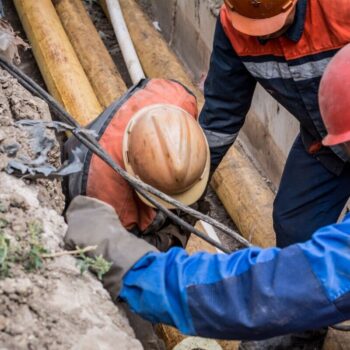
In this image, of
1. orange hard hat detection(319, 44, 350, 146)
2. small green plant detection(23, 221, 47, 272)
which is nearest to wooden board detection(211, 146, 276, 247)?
orange hard hat detection(319, 44, 350, 146)

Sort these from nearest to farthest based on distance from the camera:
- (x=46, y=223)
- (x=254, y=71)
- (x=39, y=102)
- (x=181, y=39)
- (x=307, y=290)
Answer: (x=307, y=290) → (x=46, y=223) → (x=39, y=102) → (x=254, y=71) → (x=181, y=39)

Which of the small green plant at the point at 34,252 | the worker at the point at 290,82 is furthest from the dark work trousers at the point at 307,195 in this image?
the small green plant at the point at 34,252

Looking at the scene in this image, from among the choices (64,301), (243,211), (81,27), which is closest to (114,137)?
(64,301)

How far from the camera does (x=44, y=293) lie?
212 centimetres

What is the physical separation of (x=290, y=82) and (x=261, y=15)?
0.44 meters

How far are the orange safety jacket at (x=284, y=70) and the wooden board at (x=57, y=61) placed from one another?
1.42 meters

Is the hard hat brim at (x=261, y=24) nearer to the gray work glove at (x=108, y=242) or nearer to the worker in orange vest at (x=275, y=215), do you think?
the worker in orange vest at (x=275, y=215)

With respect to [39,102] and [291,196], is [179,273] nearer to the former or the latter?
[39,102]

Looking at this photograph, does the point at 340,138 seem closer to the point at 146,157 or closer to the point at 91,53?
the point at 146,157

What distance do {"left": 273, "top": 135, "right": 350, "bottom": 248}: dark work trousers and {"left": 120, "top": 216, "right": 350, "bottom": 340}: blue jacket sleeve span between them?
1602mm

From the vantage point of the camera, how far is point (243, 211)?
504 cm

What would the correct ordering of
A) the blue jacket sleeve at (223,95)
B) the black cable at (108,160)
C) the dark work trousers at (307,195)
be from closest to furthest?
the black cable at (108,160)
the blue jacket sleeve at (223,95)
the dark work trousers at (307,195)

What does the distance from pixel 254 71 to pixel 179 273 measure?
1.68 meters

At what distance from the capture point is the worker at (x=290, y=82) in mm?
Result: 3293
